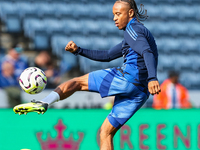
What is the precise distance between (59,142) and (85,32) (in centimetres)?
450

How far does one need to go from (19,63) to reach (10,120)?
1534mm

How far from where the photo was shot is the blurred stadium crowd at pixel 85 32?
→ 26.3 ft

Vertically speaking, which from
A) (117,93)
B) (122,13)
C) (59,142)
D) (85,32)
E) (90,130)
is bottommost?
(59,142)

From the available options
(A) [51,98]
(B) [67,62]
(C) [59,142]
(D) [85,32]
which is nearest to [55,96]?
(A) [51,98]

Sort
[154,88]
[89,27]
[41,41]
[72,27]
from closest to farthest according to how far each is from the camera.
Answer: [154,88] → [41,41] → [72,27] → [89,27]

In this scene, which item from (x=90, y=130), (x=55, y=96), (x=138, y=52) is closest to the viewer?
(x=138, y=52)

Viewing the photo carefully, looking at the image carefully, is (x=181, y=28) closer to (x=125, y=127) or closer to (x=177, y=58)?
(x=177, y=58)

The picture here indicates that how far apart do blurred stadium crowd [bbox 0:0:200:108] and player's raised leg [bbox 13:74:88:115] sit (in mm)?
3757

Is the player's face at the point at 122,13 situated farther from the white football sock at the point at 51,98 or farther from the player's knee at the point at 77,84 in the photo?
the white football sock at the point at 51,98

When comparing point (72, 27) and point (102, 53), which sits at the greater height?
point (72, 27)

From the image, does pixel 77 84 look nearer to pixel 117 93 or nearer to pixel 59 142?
pixel 117 93

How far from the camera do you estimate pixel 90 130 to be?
529cm

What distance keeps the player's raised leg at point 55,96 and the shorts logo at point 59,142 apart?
1988 millimetres

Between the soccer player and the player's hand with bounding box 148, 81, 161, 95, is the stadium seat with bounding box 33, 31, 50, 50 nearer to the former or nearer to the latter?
the soccer player
